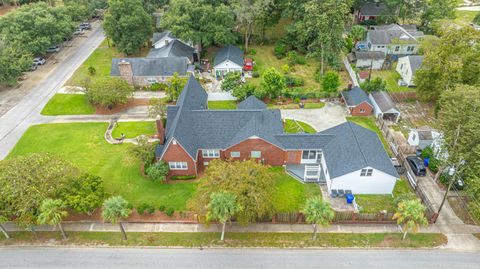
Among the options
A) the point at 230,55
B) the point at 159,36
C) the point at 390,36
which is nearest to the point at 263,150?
the point at 230,55

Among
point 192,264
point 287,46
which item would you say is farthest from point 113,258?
point 287,46

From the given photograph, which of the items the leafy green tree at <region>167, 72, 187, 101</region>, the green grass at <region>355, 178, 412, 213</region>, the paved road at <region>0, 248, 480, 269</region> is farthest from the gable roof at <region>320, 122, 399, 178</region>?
the leafy green tree at <region>167, 72, 187, 101</region>

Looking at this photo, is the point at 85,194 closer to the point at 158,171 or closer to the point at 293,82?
the point at 158,171

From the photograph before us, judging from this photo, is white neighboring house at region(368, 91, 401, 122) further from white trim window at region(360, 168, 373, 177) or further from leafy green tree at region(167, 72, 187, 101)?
leafy green tree at region(167, 72, 187, 101)

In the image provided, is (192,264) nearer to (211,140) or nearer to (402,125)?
(211,140)

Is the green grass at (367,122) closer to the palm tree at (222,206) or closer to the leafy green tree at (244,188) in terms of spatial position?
→ the leafy green tree at (244,188)

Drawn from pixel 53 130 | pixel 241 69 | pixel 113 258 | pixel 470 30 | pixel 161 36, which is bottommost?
pixel 113 258
